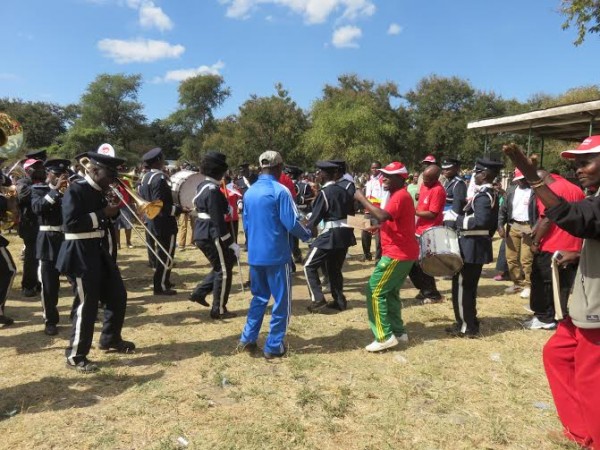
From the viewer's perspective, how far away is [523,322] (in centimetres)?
625

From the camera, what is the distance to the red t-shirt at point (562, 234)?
15.7 ft

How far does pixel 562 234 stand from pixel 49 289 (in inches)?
250

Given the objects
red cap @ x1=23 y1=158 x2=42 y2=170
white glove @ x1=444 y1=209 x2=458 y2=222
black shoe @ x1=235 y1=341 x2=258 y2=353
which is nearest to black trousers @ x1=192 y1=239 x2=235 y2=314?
black shoe @ x1=235 y1=341 x2=258 y2=353

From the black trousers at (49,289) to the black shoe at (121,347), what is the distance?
1.10 metres

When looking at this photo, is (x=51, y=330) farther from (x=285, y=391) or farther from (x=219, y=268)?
(x=285, y=391)

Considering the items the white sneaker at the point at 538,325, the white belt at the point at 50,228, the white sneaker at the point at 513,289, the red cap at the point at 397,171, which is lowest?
the white sneaker at the point at 538,325

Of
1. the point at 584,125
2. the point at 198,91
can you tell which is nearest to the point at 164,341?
the point at 584,125

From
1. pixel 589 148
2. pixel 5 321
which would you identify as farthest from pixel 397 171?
pixel 5 321

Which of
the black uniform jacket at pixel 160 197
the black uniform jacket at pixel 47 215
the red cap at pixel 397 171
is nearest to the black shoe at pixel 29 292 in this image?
the black uniform jacket at pixel 47 215

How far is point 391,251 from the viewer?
5.06 metres

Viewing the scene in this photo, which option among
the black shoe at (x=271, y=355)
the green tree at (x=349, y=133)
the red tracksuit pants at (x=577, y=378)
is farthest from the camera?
the green tree at (x=349, y=133)

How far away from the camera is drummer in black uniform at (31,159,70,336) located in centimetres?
575

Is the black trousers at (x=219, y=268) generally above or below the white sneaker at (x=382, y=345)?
above

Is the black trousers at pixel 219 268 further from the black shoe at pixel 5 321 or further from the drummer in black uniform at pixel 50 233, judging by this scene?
the black shoe at pixel 5 321
